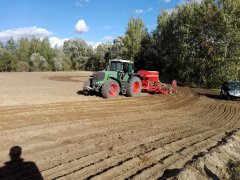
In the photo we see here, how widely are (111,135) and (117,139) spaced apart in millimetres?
521

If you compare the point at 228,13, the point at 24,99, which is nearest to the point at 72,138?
the point at 24,99

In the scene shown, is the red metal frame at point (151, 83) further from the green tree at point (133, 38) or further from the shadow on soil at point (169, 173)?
the green tree at point (133, 38)

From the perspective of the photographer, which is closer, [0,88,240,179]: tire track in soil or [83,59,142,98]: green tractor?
[0,88,240,179]: tire track in soil

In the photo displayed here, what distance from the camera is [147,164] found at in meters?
7.03

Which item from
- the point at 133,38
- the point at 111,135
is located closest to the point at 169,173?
the point at 111,135

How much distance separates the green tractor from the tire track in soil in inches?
71.1

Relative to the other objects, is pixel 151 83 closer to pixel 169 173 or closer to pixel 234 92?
pixel 234 92

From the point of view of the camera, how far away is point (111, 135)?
958 cm

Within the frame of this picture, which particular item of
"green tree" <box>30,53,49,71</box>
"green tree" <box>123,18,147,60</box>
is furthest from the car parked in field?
"green tree" <box>30,53,49,71</box>

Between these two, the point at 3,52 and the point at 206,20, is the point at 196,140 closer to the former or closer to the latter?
the point at 206,20

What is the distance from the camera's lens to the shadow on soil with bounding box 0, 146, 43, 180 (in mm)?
5979

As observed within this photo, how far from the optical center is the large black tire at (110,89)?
17203mm

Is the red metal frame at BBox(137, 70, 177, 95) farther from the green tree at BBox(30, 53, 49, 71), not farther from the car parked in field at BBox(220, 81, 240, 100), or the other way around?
the green tree at BBox(30, 53, 49, 71)

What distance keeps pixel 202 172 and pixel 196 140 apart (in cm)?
315
